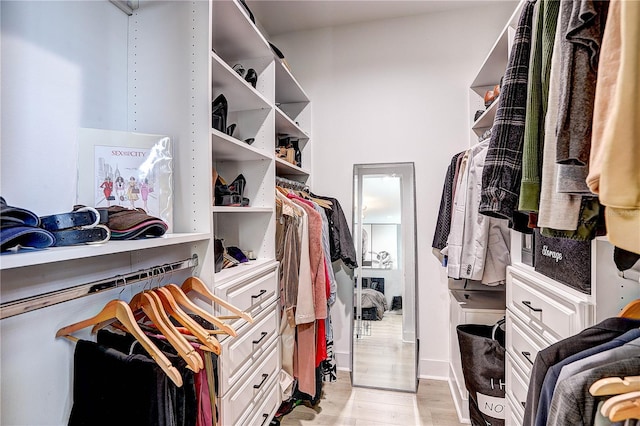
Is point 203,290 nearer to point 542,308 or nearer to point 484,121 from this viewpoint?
point 542,308

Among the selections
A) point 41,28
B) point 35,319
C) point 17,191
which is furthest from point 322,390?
point 41,28

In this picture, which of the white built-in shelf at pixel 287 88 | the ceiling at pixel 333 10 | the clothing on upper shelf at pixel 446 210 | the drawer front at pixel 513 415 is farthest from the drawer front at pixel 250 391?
the ceiling at pixel 333 10

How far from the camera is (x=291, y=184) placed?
2355mm

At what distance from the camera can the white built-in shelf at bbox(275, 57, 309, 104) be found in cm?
206

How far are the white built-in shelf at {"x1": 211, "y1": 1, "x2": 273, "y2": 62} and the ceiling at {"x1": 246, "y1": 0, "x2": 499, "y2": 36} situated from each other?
2.79 feet

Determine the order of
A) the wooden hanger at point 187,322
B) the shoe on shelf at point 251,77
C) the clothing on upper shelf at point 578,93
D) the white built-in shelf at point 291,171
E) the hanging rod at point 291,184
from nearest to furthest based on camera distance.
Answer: the clothing on upper shelf at point 578,93 → the wooden hanger at point 187,322 → the shoe on shelf at point 251,77 → the hanging rod at point 291,184 → the white built-in shelf at point 291,171

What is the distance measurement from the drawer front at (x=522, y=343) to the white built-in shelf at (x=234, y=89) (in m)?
1.59

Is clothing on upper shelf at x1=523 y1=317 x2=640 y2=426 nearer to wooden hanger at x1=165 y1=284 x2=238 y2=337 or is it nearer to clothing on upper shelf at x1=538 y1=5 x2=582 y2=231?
clothing on upper shelf at x1=538 y1=5 x2=582 y2=231

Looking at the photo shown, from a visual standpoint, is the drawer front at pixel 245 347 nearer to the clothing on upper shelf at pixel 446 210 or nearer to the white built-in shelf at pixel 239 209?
the white built-in shelf at pixel 239 209

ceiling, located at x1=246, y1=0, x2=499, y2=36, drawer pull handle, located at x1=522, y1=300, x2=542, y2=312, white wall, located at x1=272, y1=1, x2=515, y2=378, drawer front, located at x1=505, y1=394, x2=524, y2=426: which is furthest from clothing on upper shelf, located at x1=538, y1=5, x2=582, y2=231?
ceiling, located at x1=246, y1=0, x2=499, y2=36

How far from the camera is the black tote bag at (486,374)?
159 cm

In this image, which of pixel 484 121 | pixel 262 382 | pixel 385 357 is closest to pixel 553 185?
pixel 262 382

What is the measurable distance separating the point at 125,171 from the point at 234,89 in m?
0.74

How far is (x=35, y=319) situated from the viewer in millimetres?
850
